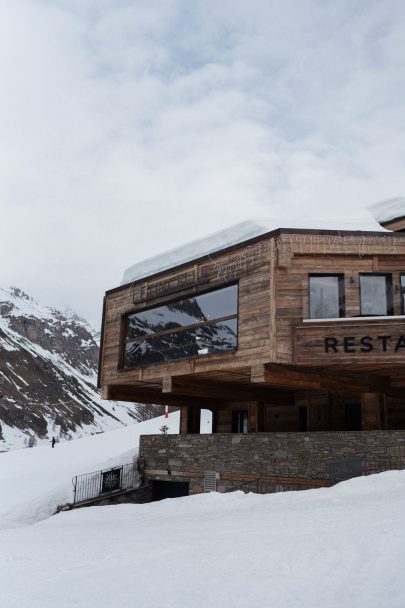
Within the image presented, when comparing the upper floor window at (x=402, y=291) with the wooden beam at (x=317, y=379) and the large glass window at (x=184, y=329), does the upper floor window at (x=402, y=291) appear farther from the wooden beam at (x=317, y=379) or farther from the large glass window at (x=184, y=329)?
the large glass window at (x=184, y=329)

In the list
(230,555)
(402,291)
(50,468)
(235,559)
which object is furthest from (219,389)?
(50,468)

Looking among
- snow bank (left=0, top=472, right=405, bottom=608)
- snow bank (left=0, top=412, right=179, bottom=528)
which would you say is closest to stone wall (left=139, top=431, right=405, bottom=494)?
snow bank (left=0, top=472, right=405, bottom=608)

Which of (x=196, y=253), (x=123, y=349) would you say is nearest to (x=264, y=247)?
(x=196, y=253)

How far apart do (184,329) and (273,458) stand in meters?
5.19

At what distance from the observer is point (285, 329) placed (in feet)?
54.5

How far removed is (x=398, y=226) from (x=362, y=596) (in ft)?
52.2

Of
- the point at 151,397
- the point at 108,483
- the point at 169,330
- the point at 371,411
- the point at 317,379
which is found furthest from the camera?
the point at 151,397

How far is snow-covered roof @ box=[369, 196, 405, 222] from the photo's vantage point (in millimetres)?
20291

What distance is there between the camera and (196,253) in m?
20.2

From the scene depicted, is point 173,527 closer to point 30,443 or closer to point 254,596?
point 254,596

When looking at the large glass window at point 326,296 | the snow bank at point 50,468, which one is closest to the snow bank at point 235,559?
the large glass window at point 326,296

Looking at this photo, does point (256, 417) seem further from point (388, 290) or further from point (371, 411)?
point (388, 290)

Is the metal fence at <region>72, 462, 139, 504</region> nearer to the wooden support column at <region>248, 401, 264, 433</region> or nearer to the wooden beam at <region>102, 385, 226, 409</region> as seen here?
the wooden beam at <region>102, 385, 226, 409</region>

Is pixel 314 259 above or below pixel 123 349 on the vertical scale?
above
